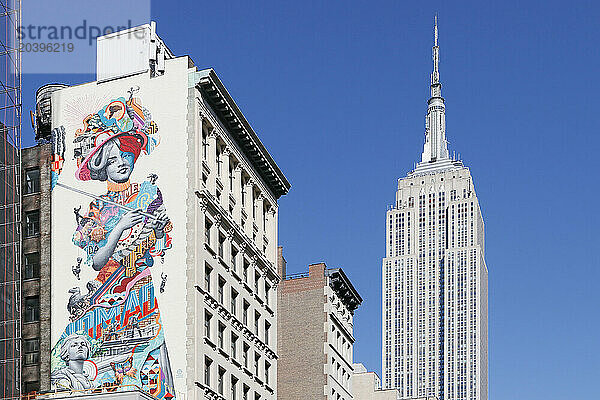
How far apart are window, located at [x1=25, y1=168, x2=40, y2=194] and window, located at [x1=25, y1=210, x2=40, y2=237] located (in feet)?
5.20

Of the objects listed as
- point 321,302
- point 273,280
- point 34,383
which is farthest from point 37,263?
point 321,302

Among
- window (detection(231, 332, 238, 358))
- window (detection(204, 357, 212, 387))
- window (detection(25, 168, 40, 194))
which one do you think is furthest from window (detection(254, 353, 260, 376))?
window (detection(25, 168, 40, 194))

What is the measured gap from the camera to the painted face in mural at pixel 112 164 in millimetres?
69438

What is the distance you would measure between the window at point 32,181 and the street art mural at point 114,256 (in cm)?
144

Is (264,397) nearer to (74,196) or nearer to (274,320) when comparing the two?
(274,320)

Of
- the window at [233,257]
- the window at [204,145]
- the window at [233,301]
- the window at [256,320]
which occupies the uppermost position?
the window at [204,145]

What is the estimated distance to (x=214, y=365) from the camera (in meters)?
67.6

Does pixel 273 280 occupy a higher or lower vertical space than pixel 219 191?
lower

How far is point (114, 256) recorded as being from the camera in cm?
6769

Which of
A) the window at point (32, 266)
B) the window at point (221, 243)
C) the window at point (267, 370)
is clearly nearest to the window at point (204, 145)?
the window at point (221, 243)

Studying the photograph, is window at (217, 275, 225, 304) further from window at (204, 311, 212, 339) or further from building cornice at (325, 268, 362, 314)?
building cornice at (325, 268, 362, 314)

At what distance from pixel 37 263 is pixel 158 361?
12161 millimetres

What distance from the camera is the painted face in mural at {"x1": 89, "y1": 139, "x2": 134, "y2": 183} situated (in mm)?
69438

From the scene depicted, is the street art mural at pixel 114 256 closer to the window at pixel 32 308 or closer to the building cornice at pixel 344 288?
the window at pixel 32 308
